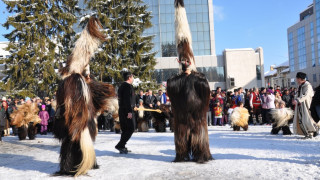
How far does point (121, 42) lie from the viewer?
78.9ft

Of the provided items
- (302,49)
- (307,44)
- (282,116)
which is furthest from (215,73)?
(302,49)

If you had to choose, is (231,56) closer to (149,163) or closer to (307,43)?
(149,163)

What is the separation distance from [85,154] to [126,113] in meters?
2.29

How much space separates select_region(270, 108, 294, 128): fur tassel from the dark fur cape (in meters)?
5.13

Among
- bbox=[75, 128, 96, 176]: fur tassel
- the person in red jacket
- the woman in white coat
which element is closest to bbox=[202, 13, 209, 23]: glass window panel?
the person in red jacket

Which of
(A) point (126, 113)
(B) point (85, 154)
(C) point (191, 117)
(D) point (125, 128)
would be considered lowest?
(B) point (85, 154)

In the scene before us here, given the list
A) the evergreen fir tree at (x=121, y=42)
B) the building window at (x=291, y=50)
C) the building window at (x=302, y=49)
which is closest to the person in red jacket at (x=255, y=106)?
the evergreen fir tree at (x=121, y=42)

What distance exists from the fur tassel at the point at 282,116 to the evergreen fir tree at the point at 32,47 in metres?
17.7

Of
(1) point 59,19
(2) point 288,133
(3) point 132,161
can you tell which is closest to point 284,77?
(1) point 59,19

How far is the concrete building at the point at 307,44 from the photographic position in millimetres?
65062

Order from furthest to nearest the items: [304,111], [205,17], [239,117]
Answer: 1. [205,17]
2. [239,117]
3. [304,111]

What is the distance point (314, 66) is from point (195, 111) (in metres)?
70.9

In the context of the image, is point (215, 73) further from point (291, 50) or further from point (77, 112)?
point (291, 50)

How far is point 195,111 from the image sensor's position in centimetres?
570
